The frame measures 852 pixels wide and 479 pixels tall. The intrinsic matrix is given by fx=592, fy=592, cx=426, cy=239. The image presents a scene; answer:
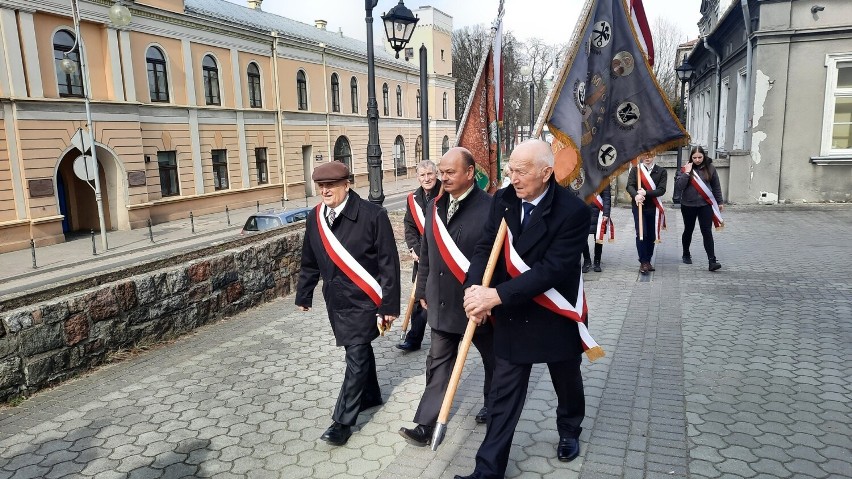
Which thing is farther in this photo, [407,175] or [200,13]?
[407,175]

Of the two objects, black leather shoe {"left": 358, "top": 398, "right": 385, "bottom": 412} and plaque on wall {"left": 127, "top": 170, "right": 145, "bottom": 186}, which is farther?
plaque on wall {"left": 127, "top": 170, "right": 145, "bottom": 186}

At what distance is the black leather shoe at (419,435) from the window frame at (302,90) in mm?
31622

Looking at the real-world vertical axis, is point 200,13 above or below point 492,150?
above

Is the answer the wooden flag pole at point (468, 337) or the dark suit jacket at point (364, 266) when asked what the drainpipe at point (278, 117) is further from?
the wooden flag pole at point (468, 337)

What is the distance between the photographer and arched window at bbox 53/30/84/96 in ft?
67.1

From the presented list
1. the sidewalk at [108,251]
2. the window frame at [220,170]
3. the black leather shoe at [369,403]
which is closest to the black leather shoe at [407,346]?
the black leather shoe at [369,403]

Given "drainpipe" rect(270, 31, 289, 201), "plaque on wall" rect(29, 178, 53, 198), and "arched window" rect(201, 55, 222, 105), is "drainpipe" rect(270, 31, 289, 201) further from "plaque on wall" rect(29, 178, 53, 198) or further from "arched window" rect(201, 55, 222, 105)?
"plaque on wall" rect(29, 178, 53, 198)

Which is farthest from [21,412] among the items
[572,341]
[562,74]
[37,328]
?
[562,74]

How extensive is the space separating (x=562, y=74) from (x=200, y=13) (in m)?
25.7

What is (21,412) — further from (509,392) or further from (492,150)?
(492,150)

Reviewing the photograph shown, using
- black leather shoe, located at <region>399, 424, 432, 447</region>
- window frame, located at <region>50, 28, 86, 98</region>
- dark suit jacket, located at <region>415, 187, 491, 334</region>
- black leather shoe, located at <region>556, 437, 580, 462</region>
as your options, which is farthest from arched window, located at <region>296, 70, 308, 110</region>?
black leather shoe, located at <region>556, 437, 580, 462</region>

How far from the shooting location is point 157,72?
24.7 meters

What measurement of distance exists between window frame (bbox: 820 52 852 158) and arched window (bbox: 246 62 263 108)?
80.3 ft

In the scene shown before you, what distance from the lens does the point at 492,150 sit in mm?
8344
